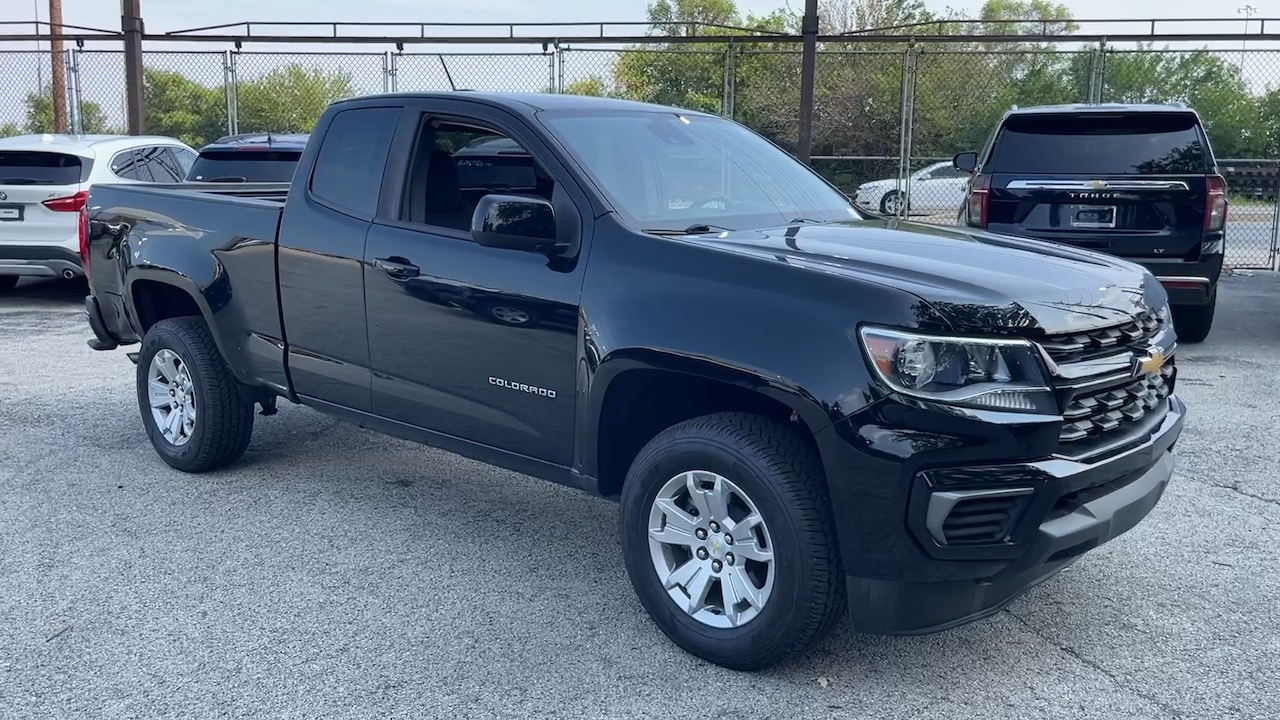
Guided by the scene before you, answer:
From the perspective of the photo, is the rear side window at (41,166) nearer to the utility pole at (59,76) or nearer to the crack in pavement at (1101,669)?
the utility pole at (59,76)

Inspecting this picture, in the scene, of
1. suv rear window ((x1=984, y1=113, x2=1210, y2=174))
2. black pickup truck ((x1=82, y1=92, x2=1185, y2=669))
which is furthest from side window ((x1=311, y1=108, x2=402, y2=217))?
suv rear window ((x1=984, y1=113, x2=1210, y2=174))

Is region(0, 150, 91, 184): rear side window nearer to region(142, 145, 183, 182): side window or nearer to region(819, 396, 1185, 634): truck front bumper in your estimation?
region(142, 145, 183, 182): side window

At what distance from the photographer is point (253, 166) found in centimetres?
1050

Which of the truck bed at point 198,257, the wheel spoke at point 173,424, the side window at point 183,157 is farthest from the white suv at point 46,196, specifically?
the wheel spoke at point 173,424

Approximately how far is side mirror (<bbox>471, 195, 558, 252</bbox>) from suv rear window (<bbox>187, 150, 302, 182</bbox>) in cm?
693

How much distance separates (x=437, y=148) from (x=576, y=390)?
145 cm

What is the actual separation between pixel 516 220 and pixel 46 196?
8.55m

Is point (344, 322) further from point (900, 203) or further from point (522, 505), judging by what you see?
point (900, 203)

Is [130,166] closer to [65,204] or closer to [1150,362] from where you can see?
[65,204]

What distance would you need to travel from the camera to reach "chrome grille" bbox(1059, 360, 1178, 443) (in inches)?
132

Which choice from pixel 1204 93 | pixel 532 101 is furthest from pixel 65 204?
pixel 1204 93

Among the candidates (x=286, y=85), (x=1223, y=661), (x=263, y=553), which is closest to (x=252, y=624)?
(x=263, y=553)

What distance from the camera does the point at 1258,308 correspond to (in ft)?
38.0

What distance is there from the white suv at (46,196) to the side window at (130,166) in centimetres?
2
